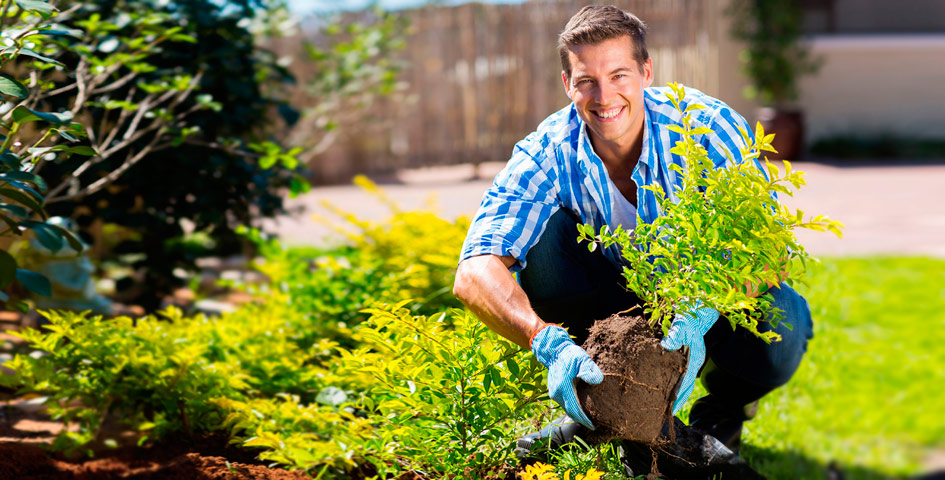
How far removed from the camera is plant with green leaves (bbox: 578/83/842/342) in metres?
1.77

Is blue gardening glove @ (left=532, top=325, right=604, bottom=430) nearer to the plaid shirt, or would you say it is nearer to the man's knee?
the plaid shirt

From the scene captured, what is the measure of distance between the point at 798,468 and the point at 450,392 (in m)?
1.48

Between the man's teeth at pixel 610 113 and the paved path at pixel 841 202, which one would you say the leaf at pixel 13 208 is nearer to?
the man's teeth at pixel 610 113

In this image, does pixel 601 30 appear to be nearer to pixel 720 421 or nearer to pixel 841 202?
pixel 720 421

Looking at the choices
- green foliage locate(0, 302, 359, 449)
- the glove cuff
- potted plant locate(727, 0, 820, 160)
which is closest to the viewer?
the glove cuff

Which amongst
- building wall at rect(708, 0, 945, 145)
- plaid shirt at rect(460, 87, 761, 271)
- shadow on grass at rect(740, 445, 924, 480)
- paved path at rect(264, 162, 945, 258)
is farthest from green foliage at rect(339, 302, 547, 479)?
building wall at rect(708, 0, 945, 145)

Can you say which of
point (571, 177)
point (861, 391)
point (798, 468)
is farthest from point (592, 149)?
point (861, 391)

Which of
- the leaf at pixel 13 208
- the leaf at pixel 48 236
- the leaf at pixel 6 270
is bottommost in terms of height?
the leaf at pixel 6 270

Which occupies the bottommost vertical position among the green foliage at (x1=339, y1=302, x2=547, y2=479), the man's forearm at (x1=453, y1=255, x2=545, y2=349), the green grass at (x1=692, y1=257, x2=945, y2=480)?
the green grass at (x1=692, y1=257, x2=945, y2=480)

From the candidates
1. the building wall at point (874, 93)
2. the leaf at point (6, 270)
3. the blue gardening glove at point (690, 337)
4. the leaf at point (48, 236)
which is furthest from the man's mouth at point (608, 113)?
the building wall at point (874, 93)

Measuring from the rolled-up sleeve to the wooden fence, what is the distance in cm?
846

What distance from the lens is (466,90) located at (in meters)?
11.0

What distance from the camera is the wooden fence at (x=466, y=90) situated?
1081 cm

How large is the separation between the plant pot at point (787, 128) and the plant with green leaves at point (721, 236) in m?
10.0
